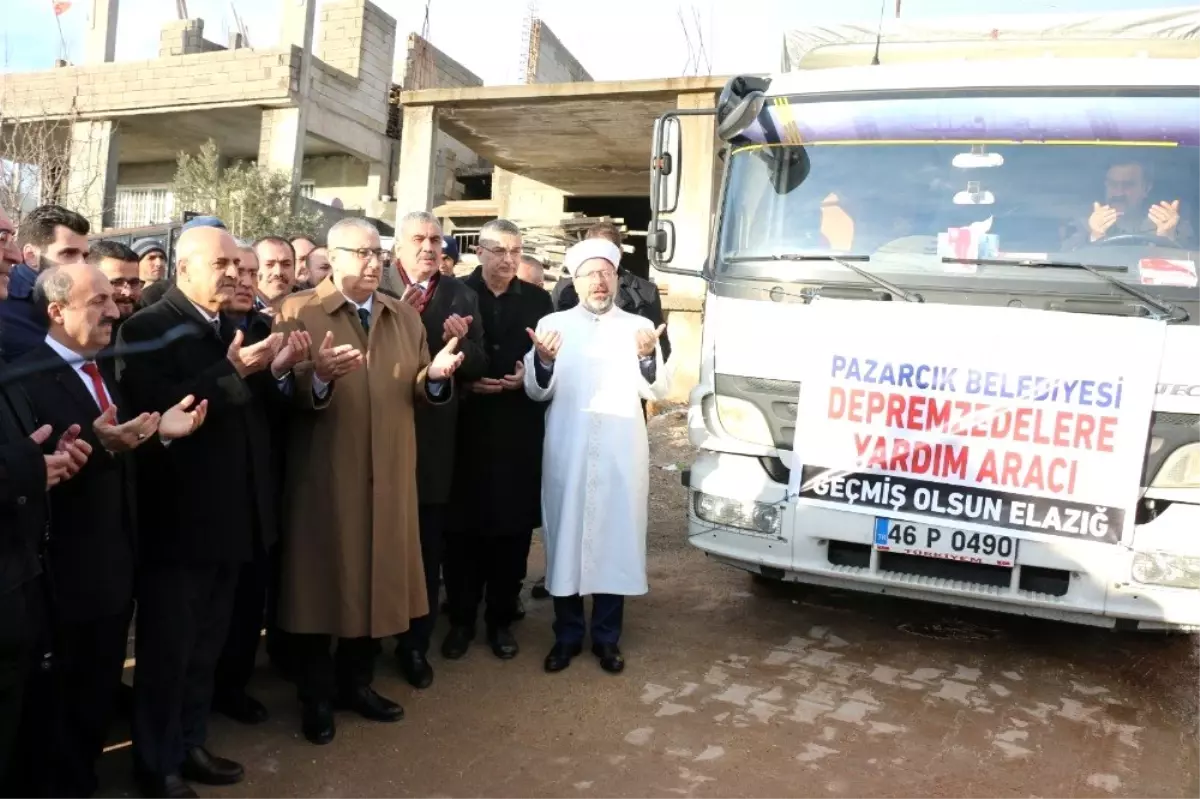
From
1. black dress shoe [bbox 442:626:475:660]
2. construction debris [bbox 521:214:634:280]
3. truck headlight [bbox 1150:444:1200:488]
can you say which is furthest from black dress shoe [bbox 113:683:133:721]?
construction debris [bbox 521:214:634:280]

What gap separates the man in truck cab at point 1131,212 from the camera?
415cm

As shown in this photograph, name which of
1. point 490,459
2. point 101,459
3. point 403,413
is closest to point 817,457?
point 490,459

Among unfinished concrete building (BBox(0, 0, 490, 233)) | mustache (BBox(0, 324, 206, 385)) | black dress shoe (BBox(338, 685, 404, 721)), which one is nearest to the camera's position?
mustache (BBox(0, 324, 206, 385))

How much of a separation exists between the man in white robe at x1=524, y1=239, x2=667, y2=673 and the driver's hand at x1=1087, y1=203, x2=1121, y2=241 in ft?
6.55

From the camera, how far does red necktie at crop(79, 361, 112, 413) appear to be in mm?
2811

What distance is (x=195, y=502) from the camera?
10.0 feet

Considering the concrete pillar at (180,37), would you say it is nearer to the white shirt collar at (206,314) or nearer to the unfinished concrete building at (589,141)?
the unfinished concrete building at (589,141)

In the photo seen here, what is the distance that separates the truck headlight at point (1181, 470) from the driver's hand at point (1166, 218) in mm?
948

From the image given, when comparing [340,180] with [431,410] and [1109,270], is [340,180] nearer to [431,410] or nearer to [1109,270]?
[431,410]

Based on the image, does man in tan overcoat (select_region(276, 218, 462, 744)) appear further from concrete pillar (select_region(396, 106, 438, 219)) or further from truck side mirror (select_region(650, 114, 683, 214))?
concrete pillar (select_region(396, 106, 438, 219))

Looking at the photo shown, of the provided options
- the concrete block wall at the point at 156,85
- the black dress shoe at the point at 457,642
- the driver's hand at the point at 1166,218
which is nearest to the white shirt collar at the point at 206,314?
the black dress shoe at the point at 457,642

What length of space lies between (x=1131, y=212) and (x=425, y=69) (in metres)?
18.9

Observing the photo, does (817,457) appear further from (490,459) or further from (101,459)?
(101,459)

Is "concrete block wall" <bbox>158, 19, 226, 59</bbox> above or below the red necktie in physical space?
above
